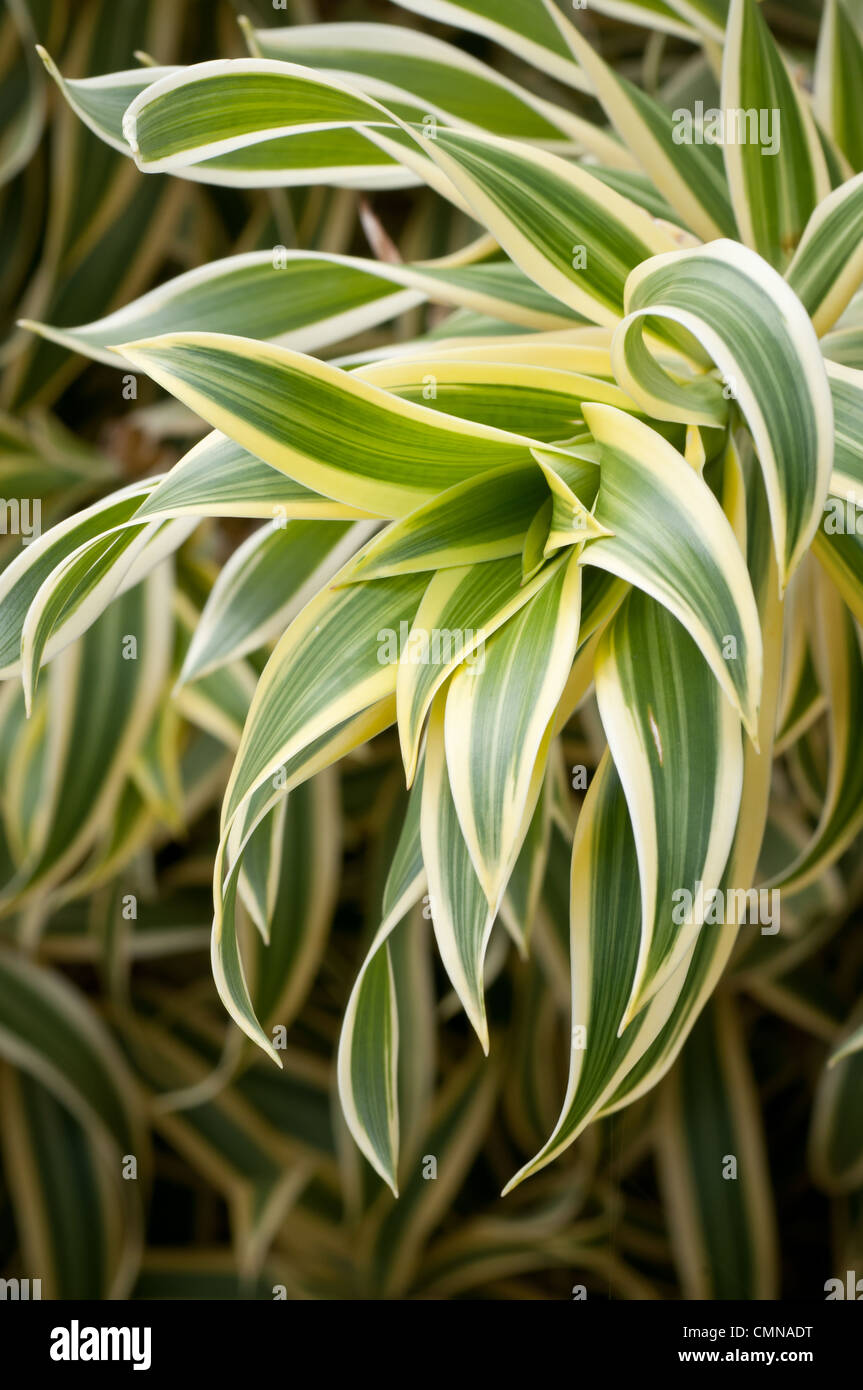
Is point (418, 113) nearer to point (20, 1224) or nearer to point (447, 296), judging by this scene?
point (447, 296)

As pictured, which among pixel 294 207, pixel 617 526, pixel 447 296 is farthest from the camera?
pixel 294 207

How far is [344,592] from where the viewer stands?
1.33 ft

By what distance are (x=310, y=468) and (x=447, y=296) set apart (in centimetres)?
17

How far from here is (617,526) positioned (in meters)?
0.36

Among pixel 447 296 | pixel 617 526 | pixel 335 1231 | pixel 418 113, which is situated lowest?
pixel 335 1231

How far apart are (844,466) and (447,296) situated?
0.20m

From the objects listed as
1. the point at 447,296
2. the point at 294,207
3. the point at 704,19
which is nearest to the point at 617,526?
the point at 447,296

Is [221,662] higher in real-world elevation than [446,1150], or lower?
higher

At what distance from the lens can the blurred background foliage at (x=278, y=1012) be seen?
852 millimetres

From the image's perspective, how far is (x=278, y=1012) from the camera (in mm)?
847

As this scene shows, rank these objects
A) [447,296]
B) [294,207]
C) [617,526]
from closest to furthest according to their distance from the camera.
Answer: [617,526] < [447,296] < [294,207]

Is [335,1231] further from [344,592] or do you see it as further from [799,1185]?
[344,592]

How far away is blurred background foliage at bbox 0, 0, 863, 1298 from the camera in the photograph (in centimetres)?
85

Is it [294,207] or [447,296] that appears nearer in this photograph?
[447,296]
